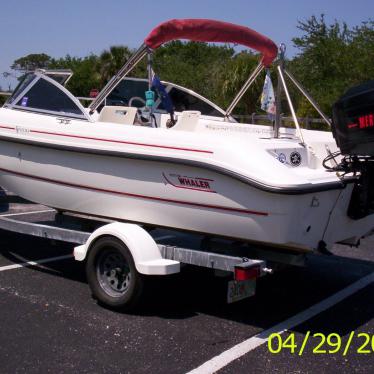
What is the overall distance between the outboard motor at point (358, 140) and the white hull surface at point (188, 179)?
136 millimetres

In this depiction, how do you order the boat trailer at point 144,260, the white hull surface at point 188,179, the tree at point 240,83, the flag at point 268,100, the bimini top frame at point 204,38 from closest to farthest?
the white hull surface at point 188,179, the boat trailer at point 144,260, the bimini top frame at point 204,38, the flag at point 268,100, the tree at point 240,83

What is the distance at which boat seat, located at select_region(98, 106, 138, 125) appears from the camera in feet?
19.8

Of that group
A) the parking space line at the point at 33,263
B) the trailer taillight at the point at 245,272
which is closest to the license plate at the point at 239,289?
the trailer taillight at the point at 245,272

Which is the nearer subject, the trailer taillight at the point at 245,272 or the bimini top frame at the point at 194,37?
the trailer taillight at the point at 245,272

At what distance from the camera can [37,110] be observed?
6203 mm

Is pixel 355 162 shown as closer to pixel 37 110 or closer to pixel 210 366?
pixel 210 366

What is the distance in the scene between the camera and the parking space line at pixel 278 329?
411 centimetres

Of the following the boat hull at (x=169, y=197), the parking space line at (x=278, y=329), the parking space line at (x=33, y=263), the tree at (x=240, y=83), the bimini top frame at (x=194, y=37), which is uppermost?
the tree at (x=240, y=83)

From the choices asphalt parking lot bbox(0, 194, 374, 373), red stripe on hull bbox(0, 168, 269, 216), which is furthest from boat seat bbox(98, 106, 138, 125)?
asphalt parking lot bbox(0, 194, 374, 373)

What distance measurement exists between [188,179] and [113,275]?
111 cm

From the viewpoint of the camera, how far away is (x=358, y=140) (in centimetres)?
477

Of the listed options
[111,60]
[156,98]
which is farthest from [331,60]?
[156,98]

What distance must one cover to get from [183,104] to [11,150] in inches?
99.1

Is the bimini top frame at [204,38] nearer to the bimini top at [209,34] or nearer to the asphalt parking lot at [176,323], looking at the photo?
the bimini top at [209,34]
